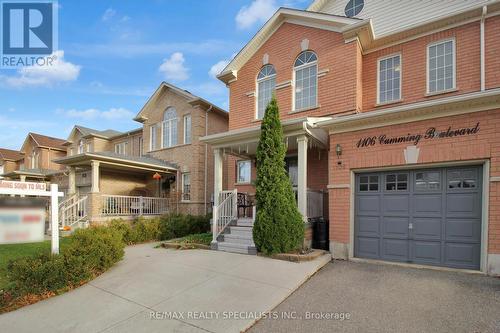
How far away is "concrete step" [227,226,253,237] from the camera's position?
8.86 metres

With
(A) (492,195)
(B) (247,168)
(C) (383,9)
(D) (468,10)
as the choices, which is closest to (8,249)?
(B) (247,168)

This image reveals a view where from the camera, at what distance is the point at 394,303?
15.9ft

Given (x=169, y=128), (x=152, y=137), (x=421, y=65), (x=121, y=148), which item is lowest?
(x=121, y=148)

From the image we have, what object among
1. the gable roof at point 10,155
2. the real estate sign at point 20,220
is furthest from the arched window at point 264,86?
the gable roof at point 10,155

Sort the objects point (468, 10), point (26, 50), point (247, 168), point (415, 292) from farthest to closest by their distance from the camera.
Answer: point (247, 168) < point (26, 50) < point (468, 10) < point (415, 292)

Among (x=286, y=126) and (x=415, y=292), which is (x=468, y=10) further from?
(x=415, y=292)

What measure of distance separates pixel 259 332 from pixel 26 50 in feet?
34.6

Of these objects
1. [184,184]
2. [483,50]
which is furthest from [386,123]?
[184,184]

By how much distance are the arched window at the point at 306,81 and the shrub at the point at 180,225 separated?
675 centimetres

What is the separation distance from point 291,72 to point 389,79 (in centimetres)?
344

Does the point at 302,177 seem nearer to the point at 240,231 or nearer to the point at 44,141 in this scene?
the point at 240,231

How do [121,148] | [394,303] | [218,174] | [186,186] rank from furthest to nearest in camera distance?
[121,148] → [186,186] → [218,174] → [394,303]

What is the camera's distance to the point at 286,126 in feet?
28.0

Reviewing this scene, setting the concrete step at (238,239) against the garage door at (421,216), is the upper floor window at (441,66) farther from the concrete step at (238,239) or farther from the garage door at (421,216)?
the concrete step at (238,239)
